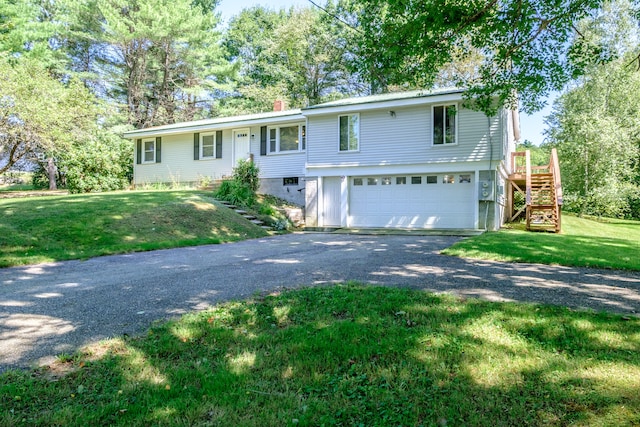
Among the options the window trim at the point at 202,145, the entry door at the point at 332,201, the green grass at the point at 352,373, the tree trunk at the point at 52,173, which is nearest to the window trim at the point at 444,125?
the entry door at the point at 332,201

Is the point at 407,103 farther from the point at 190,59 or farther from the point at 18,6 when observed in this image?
the point at 18,6

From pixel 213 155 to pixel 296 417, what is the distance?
18651 mm

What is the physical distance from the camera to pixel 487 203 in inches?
521

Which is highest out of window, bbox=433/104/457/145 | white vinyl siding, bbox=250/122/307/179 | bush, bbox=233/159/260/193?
window, bbox=433/104/457/145

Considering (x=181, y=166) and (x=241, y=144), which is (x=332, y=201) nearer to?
(x=241, y=144)

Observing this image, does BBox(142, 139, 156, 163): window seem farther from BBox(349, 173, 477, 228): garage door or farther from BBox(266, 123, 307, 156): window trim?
BBox(349, 173, 477, 228): garage door

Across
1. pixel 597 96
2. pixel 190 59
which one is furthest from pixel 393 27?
pixel 190 59

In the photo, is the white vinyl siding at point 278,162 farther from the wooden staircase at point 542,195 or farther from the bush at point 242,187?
the wooden staircase at point 542,195

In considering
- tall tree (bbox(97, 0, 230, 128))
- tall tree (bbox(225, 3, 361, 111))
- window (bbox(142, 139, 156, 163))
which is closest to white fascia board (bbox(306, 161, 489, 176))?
window (bbox(142, 139, 156, 163))

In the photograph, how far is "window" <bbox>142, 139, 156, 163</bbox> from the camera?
21344 millimetres

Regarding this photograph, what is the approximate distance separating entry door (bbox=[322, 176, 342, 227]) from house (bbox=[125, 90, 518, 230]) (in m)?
0.04

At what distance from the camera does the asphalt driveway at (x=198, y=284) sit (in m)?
3.67

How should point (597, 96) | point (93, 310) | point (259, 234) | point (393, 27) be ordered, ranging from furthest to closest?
1. point (597, 96)
2. point (259, 234)
3. point (393, 27)
4. point (93, 310)

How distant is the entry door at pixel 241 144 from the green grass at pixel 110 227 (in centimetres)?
533
